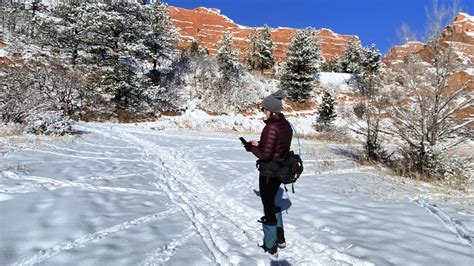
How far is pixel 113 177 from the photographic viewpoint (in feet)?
24.3

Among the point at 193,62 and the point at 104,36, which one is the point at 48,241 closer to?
the point at 104,36

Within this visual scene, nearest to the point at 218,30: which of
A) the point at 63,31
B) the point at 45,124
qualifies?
the point at 63,31

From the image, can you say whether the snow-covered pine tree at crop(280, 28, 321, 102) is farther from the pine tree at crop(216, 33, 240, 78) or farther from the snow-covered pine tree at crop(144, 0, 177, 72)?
the snow-covered pine tree at crop(144, 0, 177, 72)

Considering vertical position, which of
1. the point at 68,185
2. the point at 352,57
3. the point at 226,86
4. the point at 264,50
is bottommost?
the point at 68,185

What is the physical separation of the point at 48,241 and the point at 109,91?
79.3 feet

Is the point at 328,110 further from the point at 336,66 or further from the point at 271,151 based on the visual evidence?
the point at 271,151

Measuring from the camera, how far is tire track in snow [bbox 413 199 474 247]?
461 centimetres

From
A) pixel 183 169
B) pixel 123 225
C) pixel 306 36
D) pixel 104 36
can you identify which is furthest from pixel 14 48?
pixel 123 225

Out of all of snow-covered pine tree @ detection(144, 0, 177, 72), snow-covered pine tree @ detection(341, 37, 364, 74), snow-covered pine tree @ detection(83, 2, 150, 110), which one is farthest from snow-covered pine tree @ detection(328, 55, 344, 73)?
snow-covered pine tree @ detection(83, 2, 150, 110)

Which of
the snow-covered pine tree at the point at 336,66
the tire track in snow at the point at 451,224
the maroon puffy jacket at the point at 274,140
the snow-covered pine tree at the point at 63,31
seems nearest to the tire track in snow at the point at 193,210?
the maroon puffy jacket at the point at 274,140

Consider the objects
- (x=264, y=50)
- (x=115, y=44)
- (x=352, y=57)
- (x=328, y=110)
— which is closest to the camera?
(x=115, y=44)

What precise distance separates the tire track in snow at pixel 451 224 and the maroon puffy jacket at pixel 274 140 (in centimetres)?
266

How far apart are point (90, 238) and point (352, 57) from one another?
55.7 m

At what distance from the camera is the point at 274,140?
4.24 metres
